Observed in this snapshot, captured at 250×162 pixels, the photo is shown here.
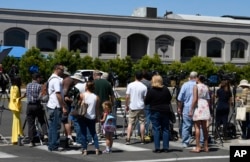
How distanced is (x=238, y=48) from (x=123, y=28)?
1443cm

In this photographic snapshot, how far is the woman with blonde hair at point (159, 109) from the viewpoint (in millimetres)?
13852

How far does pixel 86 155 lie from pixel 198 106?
9.56 ft

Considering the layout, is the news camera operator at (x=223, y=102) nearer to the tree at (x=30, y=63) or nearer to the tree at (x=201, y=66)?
the tree at (x=30, y=63)

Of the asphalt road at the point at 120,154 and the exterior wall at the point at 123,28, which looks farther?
the exterior wall at the point at 123,28

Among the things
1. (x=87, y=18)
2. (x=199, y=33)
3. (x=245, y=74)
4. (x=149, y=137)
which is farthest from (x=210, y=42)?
(x=149, y=137)

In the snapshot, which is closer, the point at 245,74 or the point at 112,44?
the point at 245,74

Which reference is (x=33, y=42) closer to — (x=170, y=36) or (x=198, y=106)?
(x=170, y=36)

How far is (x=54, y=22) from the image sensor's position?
178 feet

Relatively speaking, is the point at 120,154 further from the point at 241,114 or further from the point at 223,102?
the point at 241,114

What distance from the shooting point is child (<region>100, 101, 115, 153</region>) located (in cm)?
1377

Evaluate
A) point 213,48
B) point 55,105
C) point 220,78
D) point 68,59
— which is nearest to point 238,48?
point 213,48

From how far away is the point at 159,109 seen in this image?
1382 centimetres

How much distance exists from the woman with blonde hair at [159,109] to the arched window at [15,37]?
39.8m

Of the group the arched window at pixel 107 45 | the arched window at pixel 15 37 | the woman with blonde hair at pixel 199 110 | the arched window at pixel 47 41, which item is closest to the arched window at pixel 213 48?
the arched window at pixel 107 45
